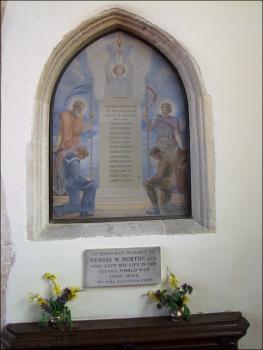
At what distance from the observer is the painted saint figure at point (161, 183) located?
9.85ft

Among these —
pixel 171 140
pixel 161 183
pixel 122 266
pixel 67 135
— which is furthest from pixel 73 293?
pixel 171 140

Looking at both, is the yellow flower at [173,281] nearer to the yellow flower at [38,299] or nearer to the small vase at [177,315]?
the small vase at [177,315]

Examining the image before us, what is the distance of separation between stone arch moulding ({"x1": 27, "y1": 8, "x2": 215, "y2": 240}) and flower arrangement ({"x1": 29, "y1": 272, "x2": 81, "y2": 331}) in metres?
0.43

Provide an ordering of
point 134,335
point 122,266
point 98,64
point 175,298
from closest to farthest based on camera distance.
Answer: point 134,335
point 175,298
point 122,266
point 98,64

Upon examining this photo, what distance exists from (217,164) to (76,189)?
4.29ft

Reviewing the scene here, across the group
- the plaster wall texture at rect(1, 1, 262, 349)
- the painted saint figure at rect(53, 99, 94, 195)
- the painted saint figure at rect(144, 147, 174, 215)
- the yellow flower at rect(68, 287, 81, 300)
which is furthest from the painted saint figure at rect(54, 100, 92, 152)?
the yellow flower at rect(68, 287, 81, 300)

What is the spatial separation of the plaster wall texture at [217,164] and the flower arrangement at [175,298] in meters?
0.10

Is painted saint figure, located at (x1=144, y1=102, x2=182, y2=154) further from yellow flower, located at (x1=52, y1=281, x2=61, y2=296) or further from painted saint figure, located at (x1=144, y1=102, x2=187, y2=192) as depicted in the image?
yellow flower, located at (x1=52, y1=281, x2=61, y2=296)

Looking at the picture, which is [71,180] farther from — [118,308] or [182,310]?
[182,310]

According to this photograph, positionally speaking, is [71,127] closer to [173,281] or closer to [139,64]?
[139,64]

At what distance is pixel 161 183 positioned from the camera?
3.02 meters

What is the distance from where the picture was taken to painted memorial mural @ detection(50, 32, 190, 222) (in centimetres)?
296

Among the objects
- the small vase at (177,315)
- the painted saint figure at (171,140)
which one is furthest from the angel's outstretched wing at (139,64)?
the small vase at (177,315)

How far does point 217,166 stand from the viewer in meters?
2.81
